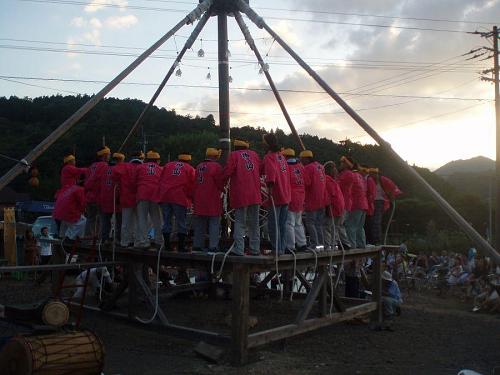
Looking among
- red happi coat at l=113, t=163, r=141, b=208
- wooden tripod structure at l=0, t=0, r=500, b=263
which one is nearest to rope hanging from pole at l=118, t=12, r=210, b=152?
wooden tripod structure at l=0, t=0, r=500, b=263

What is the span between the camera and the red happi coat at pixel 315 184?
1027 centimetres

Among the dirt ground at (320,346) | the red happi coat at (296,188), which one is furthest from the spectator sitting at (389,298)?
the red happi coat at (296,188)

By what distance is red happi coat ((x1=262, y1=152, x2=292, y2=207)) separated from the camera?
28.8ft

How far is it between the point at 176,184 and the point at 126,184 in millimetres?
1064

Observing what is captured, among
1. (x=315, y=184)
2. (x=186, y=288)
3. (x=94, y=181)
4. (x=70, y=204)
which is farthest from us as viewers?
(x=186, y=288)

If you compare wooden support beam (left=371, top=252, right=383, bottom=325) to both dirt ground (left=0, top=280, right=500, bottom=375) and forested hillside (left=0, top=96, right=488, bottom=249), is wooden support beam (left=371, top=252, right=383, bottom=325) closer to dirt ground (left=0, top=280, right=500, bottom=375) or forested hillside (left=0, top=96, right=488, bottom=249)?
dirt ground (left=0, top=280, right=500, bottom=375)

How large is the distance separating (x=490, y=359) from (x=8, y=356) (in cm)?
756

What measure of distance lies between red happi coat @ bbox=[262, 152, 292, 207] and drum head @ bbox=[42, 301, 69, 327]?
3.56m

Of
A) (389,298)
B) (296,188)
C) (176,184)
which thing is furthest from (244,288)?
(389,298)

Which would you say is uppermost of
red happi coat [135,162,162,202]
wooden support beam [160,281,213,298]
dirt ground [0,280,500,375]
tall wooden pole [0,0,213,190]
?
tall wooden pole [0,0,213,190]

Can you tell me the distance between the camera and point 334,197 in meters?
10.6

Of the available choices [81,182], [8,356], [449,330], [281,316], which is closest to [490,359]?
[449,330]

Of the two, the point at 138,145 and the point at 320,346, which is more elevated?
the point at 138,145

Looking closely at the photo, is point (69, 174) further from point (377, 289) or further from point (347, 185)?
point (377, 289)
